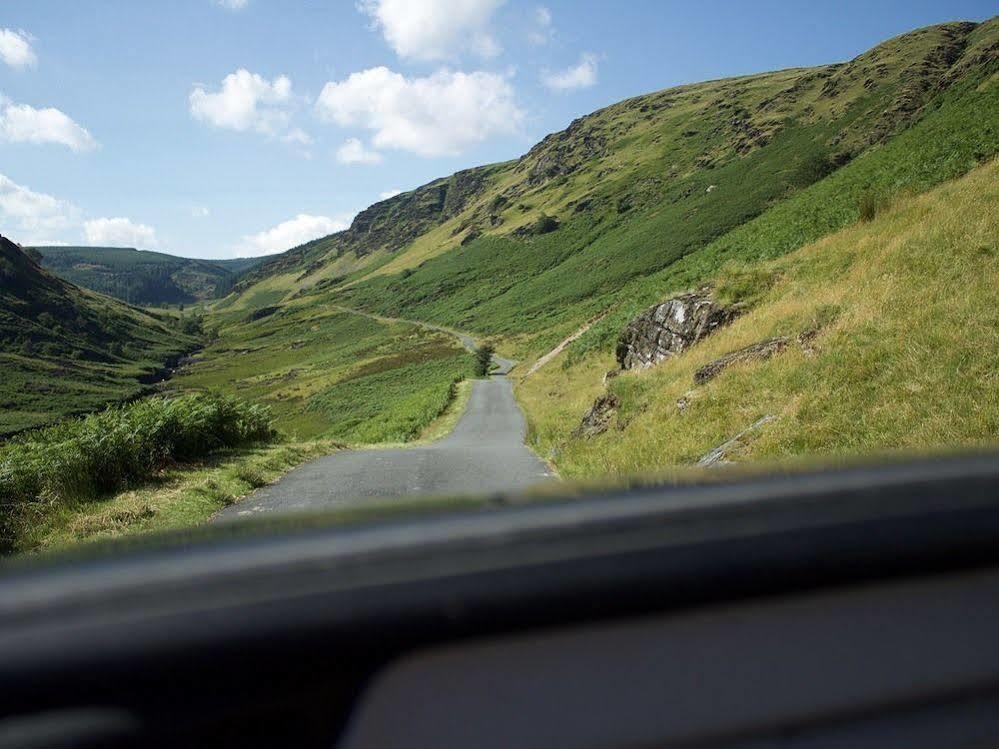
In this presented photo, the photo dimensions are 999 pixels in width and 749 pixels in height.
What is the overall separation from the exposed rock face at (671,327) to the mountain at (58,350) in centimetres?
9587

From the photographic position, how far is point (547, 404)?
115 feet

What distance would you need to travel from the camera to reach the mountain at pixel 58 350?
113 metres

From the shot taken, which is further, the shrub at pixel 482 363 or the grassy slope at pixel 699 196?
the shrub at pixel 482 363

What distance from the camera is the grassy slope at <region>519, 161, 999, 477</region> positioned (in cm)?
732

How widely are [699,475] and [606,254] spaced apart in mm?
103103

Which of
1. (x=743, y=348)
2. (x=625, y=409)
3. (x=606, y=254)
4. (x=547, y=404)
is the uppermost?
(x=606, y=254)

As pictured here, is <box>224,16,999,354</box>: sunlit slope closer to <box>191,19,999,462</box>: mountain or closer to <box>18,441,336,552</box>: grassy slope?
<box>191,19,999,462</box>: mountain

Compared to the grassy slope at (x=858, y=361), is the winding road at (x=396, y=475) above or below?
below

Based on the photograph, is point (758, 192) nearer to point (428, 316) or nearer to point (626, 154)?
point (428, 316)

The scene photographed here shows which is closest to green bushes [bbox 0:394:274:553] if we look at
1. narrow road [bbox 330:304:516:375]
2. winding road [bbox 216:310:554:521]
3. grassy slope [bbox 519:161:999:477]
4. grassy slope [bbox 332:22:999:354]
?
winding road [bbox 216:310:554:521]

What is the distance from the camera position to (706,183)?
109 meters

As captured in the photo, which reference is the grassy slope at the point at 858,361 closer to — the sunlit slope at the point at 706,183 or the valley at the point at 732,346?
the valley at the point at 732,346

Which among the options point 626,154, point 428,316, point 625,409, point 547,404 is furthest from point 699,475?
point 626,154

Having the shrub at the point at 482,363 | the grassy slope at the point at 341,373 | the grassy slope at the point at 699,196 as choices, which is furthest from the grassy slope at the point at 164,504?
the shrub at the point at 482,363
